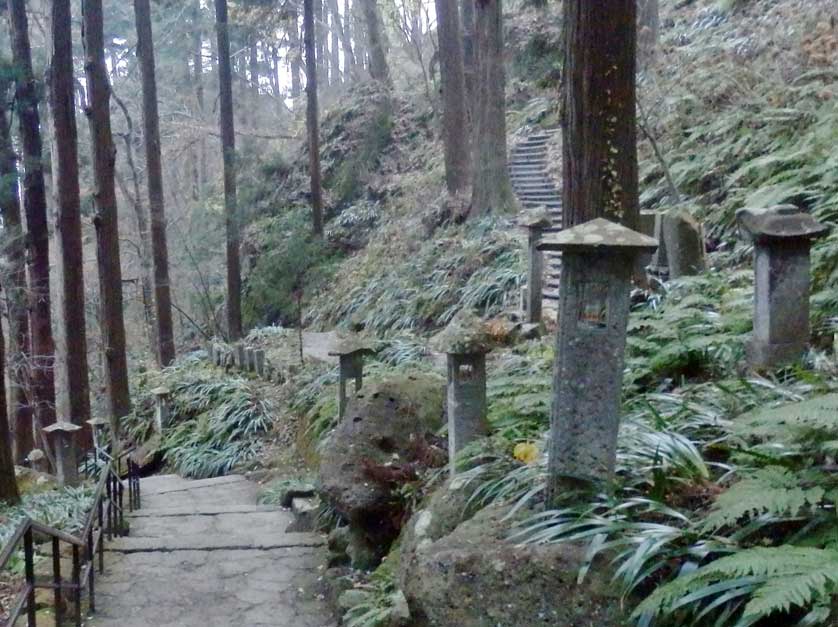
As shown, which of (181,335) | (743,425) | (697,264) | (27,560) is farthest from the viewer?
(181,335)

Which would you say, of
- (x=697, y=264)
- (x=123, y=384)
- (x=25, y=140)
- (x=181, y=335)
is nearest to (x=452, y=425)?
(x=697, y=264)

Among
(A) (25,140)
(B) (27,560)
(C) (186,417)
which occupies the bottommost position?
(C) (186,417)

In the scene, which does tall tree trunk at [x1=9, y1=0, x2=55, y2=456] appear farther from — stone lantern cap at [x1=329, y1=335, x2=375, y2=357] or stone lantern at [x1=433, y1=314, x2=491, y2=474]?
stone lantern at [x1=433, y1=314, x2=491, y2=474]

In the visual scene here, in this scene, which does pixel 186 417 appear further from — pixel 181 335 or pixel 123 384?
pixel 181 335

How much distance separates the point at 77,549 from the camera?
5945mm

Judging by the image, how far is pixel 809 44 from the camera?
43.4 feet

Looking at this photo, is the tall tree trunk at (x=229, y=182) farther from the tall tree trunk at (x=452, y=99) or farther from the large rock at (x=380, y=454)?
the large rock at (x=380, y=454)

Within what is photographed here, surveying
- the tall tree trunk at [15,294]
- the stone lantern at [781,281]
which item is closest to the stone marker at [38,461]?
the tall tree trunk at [15,294]

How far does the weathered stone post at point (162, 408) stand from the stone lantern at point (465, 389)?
1123cm

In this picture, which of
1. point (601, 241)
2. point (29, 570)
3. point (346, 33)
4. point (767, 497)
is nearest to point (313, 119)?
point (29, 570)

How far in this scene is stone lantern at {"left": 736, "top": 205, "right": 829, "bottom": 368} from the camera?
6098 mm

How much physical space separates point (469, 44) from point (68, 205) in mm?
13004

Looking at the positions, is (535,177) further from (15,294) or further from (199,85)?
(199,85)

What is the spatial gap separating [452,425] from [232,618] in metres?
2.12
